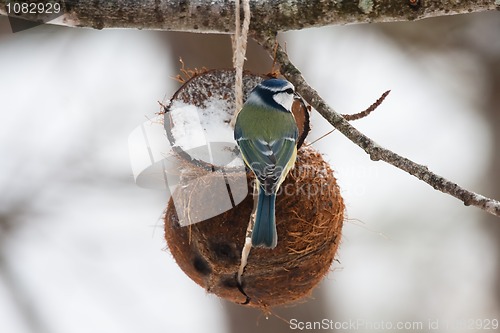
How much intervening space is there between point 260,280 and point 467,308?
110 inches

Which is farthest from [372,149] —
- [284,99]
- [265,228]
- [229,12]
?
[229,12]

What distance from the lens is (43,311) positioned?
12.2ft

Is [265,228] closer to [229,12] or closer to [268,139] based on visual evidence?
[268,139]

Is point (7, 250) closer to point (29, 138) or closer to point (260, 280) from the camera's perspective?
point (29, 138)

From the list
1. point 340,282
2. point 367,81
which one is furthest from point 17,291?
point 367,81

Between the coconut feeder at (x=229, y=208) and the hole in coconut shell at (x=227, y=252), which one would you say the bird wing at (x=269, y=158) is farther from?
the hole in coconut shell at (x=227, y=252)

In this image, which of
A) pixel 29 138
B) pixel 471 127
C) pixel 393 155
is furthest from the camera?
pixel 471 127

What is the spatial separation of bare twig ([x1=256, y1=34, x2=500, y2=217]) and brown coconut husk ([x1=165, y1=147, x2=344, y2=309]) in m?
0.12

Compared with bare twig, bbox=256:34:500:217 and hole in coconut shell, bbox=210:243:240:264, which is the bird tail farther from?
bare twig, bbox=256:34:500:217

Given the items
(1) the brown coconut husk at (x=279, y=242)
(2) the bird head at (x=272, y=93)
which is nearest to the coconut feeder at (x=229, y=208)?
(1) the brown coconut husk at (x=279, y=242)

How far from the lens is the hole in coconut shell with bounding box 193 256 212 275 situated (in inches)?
68.4

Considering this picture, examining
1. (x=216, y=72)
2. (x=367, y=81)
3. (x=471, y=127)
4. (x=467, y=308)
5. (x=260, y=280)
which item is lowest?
(x=467, y=308)

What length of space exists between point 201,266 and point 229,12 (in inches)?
23.1

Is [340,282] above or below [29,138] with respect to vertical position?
below
